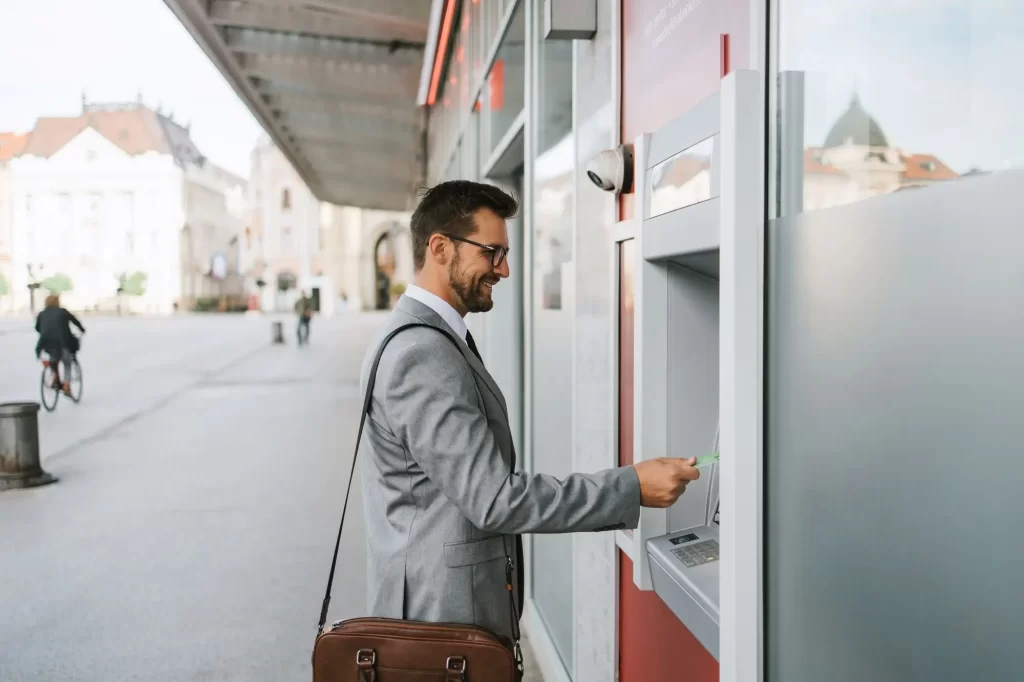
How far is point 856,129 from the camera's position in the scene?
109cm

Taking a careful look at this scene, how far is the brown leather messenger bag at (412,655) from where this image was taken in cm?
156

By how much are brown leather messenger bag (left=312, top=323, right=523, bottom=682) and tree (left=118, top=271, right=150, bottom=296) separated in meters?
66.1

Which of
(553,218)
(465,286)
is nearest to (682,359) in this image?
(465,286)

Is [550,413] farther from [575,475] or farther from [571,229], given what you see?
[575,475]

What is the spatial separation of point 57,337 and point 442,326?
40.5ft

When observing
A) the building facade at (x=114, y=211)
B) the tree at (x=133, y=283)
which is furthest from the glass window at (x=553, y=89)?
the tree at (x=133, y=283)

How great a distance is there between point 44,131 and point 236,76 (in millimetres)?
54880

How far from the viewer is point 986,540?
875 millimetres

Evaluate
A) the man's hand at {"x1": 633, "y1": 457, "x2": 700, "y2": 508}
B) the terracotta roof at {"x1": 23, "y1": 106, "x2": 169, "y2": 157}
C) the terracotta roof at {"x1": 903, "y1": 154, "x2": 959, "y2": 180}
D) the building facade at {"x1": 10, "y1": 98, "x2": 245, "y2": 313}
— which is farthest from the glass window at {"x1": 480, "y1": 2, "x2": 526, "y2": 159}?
the terracotta roof at {"x1": 23, "y1": 106, "x2": 169, "y2": 157}

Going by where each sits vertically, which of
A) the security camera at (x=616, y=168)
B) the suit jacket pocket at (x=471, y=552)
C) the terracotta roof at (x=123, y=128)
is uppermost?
the terracotta roof at (x=123, y=128)

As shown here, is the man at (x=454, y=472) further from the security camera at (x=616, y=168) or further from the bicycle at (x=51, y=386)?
the bicycle at (x=51, y=386)

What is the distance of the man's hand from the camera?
4.98ft

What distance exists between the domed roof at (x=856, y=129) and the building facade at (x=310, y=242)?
59.5 meters

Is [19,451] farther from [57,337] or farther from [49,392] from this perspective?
[57,337]
